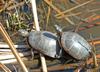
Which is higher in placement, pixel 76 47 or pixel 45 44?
pixel 45 44

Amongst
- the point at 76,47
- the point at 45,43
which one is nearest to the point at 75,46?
the point at 76,47

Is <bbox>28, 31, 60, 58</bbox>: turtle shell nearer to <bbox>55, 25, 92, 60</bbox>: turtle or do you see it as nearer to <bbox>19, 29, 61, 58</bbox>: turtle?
<bbox>19, 29, 61, 58</bbox>: turtle

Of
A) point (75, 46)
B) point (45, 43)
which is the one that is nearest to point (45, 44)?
point (45, 43)

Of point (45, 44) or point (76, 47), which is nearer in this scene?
point (76, 47)

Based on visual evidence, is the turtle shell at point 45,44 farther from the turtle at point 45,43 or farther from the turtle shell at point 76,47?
the turtle shell at point 76,47

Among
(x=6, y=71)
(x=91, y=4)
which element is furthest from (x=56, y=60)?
(x=91, y=4)

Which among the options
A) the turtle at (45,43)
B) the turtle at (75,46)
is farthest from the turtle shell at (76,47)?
the turtle at (45,43)

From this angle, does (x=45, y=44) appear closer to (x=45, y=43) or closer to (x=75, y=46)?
(x=45, y=43)
